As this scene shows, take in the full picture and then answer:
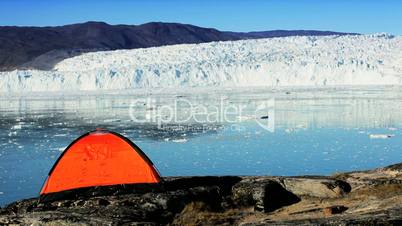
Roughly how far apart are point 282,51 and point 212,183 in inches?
1691

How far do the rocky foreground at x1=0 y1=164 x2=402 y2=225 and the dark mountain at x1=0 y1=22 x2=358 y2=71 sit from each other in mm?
93142

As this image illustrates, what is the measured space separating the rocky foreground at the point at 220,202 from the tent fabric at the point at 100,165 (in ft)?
0.53

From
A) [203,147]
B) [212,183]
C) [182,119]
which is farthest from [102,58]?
[212,183]

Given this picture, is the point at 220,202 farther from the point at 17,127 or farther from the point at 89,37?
the point at 89,37

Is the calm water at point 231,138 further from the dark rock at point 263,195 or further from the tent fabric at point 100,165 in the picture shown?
the dark rock at point 263,195

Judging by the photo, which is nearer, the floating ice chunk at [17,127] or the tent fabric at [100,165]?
the tent fabric at [100,165]

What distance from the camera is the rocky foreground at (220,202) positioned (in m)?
5.54

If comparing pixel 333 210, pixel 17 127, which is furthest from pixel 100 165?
pixel 17 127

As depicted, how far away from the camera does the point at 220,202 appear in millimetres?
6590

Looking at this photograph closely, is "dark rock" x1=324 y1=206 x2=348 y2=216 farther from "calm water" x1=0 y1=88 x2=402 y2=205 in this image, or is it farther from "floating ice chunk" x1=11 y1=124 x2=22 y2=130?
"floating ice chunk" x1=11 y1=124 x2=22 y2=130

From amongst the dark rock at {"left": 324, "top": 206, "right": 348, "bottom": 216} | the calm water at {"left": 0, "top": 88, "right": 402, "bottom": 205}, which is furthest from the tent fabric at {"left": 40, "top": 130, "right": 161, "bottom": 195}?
the calm water at {"left": 0, "top": 88, "right": 402, "bottom": 205}

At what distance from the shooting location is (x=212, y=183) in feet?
23.5

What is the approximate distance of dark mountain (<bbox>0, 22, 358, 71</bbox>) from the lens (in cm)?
10569

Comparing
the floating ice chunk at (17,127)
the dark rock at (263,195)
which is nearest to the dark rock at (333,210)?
the dark rock at (263,195)
